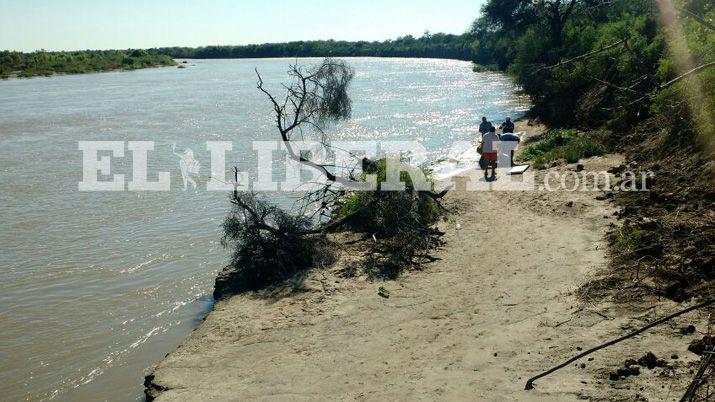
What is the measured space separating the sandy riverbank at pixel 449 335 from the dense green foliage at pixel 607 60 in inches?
112

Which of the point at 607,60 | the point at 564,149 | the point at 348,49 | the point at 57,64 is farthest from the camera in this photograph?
the point at 348,49

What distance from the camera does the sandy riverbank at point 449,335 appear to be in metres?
7.08

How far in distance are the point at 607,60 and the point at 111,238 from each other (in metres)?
17.9

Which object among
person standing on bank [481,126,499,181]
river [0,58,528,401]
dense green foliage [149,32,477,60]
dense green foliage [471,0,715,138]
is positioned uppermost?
dense green foliage [149,32,477,60]

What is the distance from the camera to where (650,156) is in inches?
590

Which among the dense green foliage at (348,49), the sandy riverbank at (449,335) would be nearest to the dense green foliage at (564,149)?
the sandy riverbank at (449,335)

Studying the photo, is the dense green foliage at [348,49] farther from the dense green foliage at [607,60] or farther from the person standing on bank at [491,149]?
the person standing on bank at [491,149]

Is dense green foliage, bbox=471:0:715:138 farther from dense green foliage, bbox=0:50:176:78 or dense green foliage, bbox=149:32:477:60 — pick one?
dense green foliage, bbox=149:32:477:60

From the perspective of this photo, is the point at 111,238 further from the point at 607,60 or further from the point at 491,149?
the point at 607,60

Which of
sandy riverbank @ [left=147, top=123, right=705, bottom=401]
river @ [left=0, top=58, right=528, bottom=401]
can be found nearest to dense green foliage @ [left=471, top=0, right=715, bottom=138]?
sandy riverbank @ [left=147, top=123, right=705, bottom=401]

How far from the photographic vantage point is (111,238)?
16188 millimetres

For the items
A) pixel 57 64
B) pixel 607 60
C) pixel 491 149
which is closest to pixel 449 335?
pixel 491 149

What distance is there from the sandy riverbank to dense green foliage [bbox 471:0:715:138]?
2.83 meters

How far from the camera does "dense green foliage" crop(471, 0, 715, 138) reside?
8.88 m
